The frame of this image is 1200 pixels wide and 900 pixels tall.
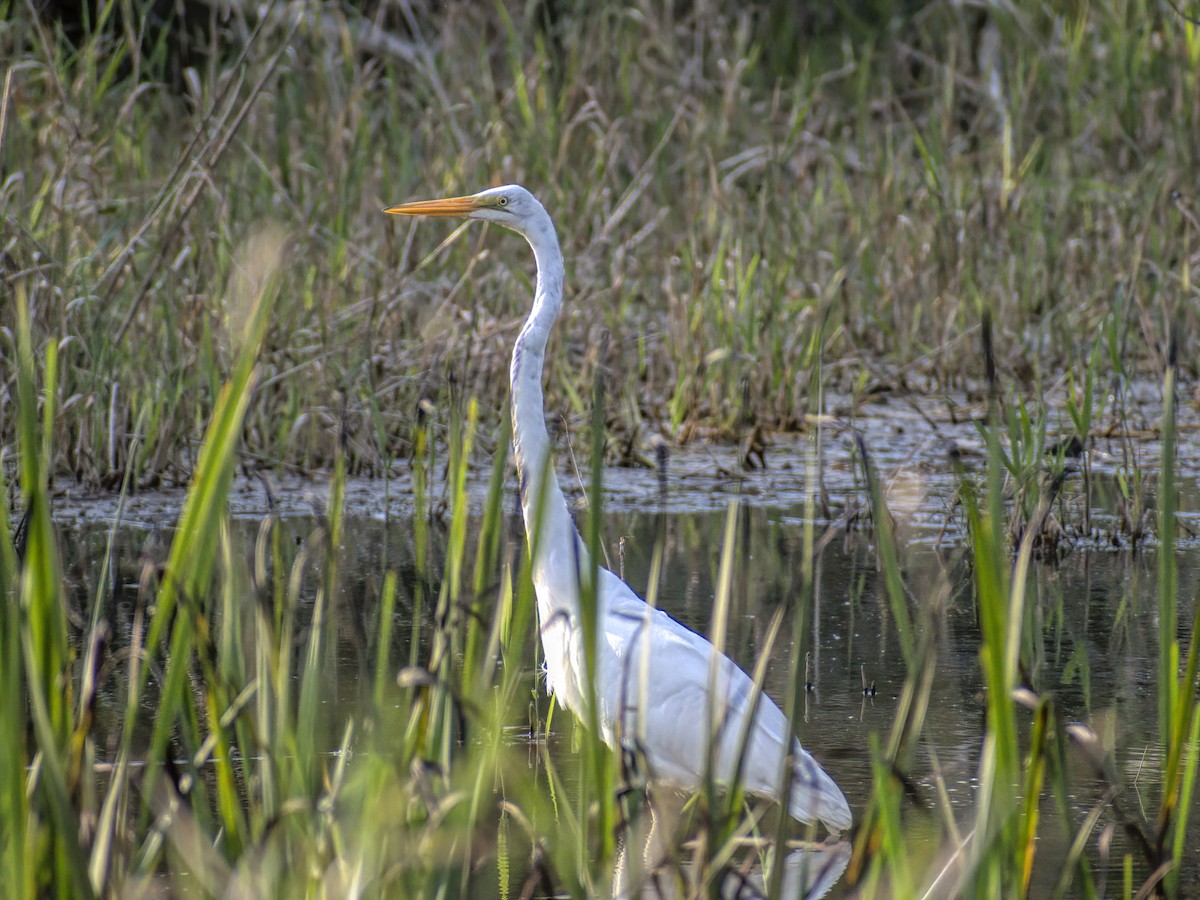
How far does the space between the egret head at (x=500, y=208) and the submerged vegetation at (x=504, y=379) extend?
1.22 ft

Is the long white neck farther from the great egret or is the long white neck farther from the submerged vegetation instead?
the submerged vegetation

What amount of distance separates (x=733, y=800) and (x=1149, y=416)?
4.76 m

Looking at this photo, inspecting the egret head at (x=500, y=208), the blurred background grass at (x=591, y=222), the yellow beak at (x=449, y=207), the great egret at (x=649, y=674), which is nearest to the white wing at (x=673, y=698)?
the great egret at (x=649, y=674)

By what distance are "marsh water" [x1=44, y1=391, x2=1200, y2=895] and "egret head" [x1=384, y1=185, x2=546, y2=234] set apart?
26.6 inches

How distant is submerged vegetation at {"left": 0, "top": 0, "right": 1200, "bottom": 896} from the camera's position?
1.60 meters

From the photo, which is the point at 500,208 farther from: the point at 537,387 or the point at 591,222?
the point at 591,222

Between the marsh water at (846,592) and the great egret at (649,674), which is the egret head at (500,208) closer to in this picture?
the great egret at (649,674)

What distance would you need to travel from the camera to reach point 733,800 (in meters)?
1.60

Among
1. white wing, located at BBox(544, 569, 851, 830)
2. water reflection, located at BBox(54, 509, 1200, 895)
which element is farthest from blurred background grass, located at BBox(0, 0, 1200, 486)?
white wing, located at BBox(544, 569, 851, 830)

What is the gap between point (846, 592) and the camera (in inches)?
163

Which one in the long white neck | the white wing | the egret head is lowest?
the white wing

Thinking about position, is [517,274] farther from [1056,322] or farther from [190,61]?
[190,61]

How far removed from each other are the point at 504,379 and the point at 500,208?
1.93 meters

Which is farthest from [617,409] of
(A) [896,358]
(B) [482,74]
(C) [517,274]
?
(B) [482,74]
